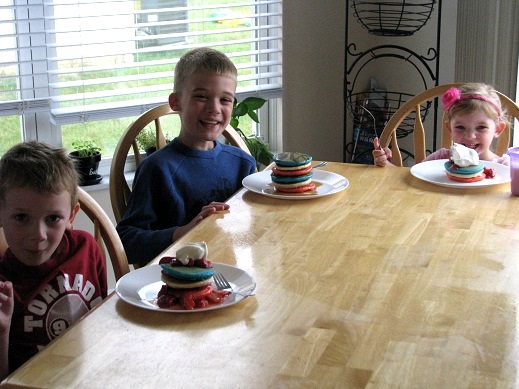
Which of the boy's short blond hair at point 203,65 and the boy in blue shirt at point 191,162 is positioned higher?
the boy's short blond hair at point 203,65

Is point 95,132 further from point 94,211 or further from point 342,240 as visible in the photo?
point 342,240

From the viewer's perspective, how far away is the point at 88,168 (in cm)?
322

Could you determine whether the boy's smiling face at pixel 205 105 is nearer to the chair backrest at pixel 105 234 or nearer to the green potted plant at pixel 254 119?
the chair backrest at pixel 105 234

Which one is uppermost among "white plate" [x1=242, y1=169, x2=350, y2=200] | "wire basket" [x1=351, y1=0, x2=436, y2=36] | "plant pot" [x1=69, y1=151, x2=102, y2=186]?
"wire basket" [x1=351, y1=0, x2=436, y2=36]

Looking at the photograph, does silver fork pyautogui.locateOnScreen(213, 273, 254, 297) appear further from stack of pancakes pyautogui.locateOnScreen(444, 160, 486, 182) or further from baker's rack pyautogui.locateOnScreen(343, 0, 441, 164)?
baker's rack pyautogui.locateOnScreen(343, 0, 441, 164)

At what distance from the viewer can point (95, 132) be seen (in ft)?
11.1

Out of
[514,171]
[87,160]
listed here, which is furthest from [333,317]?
[87,160]

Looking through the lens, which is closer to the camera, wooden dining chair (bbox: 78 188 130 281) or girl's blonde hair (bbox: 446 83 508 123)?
wooden dining chair (bbox: 78 188 130 281)

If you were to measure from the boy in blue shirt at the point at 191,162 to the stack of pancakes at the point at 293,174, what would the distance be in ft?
0.83

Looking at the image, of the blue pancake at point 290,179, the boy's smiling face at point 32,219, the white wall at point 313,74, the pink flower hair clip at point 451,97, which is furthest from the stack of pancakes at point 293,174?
the white wall at point 313,74

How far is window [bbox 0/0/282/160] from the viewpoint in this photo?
10.2 feet

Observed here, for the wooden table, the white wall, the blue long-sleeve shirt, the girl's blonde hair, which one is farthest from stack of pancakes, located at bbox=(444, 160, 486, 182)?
the white wall

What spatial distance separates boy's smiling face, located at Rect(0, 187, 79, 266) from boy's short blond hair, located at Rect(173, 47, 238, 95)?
0.79 meters

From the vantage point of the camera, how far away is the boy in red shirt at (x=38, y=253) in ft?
5.39
